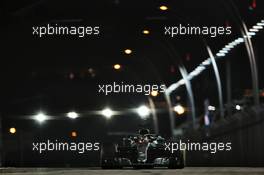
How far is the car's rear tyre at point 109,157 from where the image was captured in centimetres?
3055

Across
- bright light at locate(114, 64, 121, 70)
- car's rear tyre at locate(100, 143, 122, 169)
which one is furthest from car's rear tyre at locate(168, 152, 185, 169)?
bright light at locate(114, 64, 121, 70)

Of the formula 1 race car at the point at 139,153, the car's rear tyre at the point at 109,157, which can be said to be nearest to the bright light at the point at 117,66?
the formula 1 race car at the point at 139,153

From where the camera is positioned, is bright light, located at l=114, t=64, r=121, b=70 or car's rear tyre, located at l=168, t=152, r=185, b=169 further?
bright light, located at l=114, t=64, r=121, b=70

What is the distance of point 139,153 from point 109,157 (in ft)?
3.44

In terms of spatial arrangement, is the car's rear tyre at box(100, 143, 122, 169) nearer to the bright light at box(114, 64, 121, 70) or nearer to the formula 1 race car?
the formula 1 race car

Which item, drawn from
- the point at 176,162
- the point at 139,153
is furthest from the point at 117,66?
the point at 176,162

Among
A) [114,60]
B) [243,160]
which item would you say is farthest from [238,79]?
[114,60]

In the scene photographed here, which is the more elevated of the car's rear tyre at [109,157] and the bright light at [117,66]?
the bright light at [117,66]

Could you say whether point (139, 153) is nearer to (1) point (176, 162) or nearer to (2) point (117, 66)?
(1) point (176, 162)

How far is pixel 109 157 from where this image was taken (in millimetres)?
30750

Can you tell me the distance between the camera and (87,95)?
3192cm

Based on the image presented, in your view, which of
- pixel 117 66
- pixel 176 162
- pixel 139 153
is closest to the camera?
pixel 139 153

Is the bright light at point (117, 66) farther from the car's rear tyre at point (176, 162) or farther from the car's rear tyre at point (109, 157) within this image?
the car's rear tyre at point (176, 162)

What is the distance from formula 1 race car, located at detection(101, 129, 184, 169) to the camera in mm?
30500
